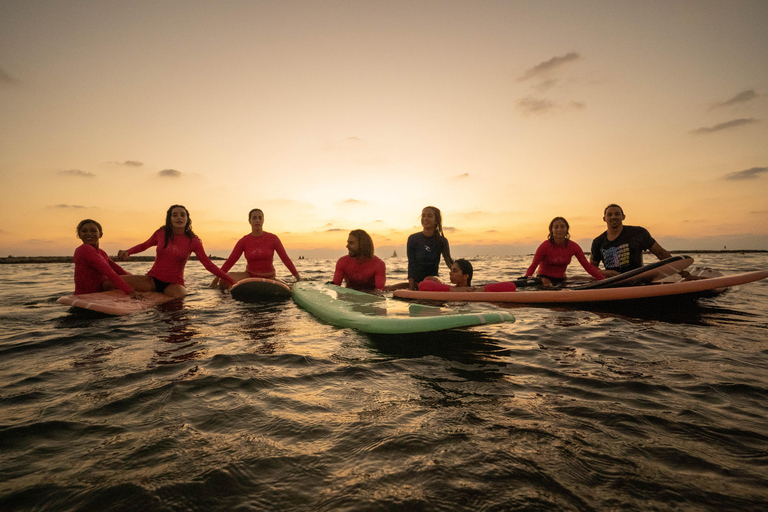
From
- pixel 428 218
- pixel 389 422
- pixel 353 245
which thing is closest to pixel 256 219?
pixel 353 245

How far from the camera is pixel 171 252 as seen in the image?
7.10 meters

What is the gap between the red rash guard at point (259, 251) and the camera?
8.52m

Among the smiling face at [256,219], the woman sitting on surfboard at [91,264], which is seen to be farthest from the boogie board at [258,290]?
the woman sitting on surfboard at [91,264]

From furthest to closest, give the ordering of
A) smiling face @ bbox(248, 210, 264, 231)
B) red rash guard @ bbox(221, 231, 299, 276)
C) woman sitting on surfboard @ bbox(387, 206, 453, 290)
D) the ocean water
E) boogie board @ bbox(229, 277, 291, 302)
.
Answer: red rash guard @ bbox(221, 231, 299, 276) < smiling face @ bbox(248, 210, 264, 231) < woman sitting on surfboard @ bbox(387, 206, 453, 290) < boogie board @ bbox(229, 277, 291, 302) < the ocean water

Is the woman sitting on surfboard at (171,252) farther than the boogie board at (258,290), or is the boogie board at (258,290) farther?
the boogie board at (258,290)

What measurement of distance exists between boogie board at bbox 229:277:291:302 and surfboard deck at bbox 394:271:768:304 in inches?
141

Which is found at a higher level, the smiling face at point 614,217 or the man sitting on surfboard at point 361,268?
the smiling face at point 614,217

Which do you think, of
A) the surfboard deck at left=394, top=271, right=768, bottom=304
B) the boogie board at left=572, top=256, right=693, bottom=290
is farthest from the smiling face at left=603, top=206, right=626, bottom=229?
the surfboard deck at left=394, top=271, right=768, bottom=304

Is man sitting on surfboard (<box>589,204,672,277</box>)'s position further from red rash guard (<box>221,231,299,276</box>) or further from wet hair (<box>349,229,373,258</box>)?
red rash guard (<box>221,231,299,276</box>)

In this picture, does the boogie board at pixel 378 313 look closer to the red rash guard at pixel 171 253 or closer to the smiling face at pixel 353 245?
the smiling face at pixel 353 245

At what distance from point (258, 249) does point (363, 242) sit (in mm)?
2763

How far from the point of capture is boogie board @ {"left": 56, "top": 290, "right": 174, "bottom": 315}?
573cm

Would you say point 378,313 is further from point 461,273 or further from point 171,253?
point 171,253

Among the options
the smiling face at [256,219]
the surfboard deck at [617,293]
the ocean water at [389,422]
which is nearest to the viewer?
the ocean water at [389,422]
